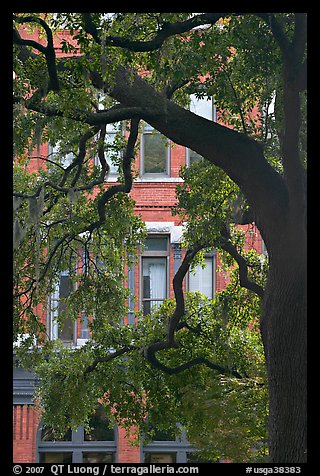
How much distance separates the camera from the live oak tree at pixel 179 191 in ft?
Result: 47.2

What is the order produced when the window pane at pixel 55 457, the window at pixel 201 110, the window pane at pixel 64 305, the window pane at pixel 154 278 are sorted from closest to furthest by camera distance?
the window pane at pixel 64 305
the window at pixel 201 110
the window pane at pixel 154 278
the window pane at pixel 55 457

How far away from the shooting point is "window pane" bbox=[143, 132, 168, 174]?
2391cm

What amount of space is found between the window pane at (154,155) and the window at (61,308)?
10.5 ft

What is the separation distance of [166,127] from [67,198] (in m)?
3.85

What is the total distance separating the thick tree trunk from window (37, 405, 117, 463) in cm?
1113

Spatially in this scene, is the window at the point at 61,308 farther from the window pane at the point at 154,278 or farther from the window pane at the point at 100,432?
the window pane at the point at 100,432

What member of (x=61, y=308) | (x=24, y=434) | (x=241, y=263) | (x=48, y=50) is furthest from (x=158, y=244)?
(x=48, y=50)

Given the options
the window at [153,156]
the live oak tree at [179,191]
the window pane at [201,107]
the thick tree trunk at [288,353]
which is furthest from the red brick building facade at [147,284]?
the thick tree trunk at [288,353]

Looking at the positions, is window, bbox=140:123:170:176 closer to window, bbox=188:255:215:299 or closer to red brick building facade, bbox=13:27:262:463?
red brick building facade, bbox=13:27:262:463

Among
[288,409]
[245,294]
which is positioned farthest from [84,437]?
[288,409]

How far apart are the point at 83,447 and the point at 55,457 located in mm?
756

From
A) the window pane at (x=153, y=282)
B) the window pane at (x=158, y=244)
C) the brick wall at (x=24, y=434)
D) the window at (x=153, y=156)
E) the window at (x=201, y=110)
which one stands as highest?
the window at (x=201, y=110)

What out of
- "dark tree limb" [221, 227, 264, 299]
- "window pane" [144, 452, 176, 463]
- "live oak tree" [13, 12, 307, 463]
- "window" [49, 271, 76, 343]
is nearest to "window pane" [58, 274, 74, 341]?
"window" [49, 271, 76, 343]
